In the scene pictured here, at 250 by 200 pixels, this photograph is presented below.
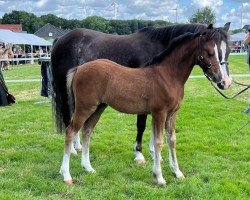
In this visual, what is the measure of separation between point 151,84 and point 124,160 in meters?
1.61

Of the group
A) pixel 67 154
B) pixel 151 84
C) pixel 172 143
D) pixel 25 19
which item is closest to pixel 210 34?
pixel 151 84

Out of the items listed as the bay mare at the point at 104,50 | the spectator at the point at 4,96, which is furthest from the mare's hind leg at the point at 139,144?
the spectator at the point at 4,96

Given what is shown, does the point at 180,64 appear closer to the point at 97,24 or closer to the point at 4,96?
the point at 4,96

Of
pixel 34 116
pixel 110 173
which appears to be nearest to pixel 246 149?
pixel 110 173

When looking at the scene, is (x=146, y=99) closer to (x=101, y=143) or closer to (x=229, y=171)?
(x=229, y=171)

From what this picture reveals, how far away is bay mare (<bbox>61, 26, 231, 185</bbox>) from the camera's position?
467 centimetres

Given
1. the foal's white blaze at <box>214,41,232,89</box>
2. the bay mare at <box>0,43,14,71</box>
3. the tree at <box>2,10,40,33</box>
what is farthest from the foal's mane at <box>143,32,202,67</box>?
the tree at <box>2,10,40,33</box>

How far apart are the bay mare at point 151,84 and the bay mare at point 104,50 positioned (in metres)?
0.69

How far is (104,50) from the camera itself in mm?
6301

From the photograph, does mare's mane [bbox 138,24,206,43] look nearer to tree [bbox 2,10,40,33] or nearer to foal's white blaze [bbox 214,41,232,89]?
foal's white blaze [bbox 214,41,232,89]

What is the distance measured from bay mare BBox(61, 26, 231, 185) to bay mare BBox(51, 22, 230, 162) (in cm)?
69

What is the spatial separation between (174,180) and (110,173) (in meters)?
0.88

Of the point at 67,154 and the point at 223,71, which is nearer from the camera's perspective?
the point at 223,71

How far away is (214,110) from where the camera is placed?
9.58m
